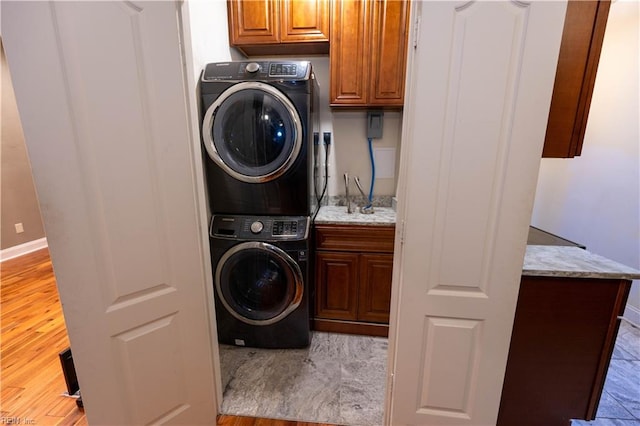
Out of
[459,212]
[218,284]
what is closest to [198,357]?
[218,284]

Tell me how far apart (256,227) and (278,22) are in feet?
4.68

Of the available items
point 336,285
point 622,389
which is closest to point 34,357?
point 336,285

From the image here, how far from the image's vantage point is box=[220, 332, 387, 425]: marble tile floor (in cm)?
147

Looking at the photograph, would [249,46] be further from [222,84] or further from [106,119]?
[106,119]

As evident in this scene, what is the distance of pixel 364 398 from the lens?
5.10 feet

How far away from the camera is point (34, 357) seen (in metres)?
1.80

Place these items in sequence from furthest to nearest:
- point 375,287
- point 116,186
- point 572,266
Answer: point 375,287 → point 572,266 → point 116,186

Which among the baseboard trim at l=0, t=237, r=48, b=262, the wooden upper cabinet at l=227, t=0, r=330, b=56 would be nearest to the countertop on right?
the wooden upper cabinet at l=227, t=0, r=330, b=56

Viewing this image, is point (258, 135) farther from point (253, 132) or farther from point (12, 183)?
point (12, 183)

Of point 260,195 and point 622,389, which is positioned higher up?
point 260,195

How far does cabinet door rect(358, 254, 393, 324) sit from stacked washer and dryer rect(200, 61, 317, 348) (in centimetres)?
42

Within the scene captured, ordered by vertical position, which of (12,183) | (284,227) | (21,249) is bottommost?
(21,249)

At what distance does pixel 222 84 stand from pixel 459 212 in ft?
4.75

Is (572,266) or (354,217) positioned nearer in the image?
(572,266)
